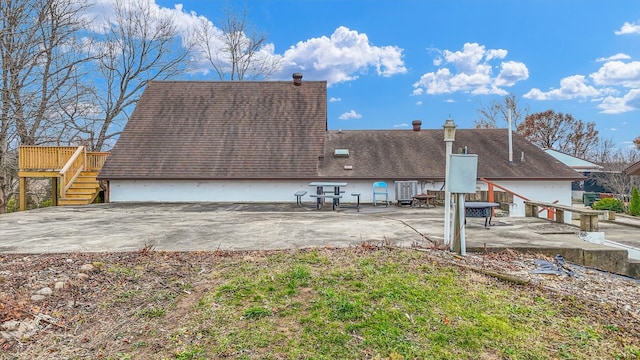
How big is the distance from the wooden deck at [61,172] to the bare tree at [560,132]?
34073mm

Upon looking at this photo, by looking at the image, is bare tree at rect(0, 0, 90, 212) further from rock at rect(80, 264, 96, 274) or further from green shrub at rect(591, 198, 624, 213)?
green shrub at rect(591, 198, 624, 213)

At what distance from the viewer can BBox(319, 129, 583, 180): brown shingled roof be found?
14.1 metres

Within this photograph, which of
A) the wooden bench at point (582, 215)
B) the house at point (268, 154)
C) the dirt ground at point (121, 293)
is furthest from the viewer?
the house at point (268, 154)

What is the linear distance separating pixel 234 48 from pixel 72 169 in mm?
16020

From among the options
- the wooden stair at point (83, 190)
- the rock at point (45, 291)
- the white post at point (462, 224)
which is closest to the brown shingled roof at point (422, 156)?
the white post at point (462, 224)

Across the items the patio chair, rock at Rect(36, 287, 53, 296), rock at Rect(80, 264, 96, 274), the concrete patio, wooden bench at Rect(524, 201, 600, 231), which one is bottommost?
rock at Rect(36, 287, 53, 296)

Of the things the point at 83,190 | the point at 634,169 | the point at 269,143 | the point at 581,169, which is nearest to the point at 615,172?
the point at 581,169

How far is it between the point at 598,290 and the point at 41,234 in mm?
9021

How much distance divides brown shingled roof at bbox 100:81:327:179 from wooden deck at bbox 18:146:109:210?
3.47 ft

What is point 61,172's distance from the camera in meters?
12.8

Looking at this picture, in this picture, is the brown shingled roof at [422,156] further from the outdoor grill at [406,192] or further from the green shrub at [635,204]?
the green shrub at [635,204]

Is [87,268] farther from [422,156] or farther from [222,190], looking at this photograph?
[422,156]

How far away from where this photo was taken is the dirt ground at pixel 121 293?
121 inches

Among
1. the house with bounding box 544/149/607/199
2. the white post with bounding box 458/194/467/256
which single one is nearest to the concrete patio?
the white post with bounding box 458/194/467/256
